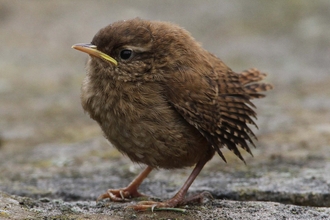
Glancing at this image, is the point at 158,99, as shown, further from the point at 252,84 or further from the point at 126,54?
the point at 252,84

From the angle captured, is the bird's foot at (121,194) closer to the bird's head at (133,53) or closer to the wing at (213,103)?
the wing at (213,103)

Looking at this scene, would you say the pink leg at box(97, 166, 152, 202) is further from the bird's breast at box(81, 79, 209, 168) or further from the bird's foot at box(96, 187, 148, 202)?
the bird's breast at box(81, 79, 209, 168)

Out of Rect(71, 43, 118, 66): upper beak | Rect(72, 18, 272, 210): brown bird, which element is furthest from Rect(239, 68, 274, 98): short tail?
Rect(71, 43, 118, 66): upper beak

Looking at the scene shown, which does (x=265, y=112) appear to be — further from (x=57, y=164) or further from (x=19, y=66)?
(x=19, y=66)

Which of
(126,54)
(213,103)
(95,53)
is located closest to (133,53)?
(126,54)

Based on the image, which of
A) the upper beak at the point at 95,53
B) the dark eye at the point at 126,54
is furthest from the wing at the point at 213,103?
the upper beak at the point at 95,53
